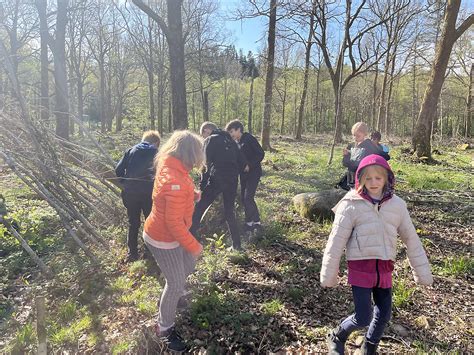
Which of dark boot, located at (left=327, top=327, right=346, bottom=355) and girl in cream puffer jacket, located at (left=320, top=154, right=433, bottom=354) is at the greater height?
girl in cream puffer jacket, located at (left=320, top=154, right=433, bottom=354)

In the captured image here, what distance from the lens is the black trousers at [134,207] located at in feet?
16.4

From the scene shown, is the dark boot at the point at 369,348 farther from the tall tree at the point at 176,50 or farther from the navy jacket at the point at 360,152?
the tall tree at the point at 176,50

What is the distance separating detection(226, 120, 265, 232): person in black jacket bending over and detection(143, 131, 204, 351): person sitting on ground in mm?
2578

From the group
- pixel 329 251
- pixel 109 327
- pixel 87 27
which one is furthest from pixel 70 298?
pixel 87 27

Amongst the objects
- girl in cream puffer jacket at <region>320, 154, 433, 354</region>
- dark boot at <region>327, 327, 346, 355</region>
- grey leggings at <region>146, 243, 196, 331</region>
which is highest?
girl in cream puffer jacket at <region>320, 154, 433, 354</region>

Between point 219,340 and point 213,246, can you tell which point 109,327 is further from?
point 213,246

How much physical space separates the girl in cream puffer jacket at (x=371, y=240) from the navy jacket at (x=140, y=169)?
9.73ft

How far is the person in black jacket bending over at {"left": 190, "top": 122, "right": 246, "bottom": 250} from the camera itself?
5.01 metres

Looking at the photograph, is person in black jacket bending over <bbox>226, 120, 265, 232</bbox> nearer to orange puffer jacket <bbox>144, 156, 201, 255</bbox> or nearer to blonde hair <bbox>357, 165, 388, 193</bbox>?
orange puffer jacket <bbox>144, 156, 201, 255</bbox>

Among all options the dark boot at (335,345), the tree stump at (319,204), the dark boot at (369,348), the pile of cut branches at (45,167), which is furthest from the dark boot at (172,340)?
the tree stump at (319,204)

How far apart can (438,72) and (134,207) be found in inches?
463

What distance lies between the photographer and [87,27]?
1034 inches

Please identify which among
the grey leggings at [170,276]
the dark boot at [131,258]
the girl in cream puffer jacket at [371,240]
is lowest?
the dark boot at [131,258]

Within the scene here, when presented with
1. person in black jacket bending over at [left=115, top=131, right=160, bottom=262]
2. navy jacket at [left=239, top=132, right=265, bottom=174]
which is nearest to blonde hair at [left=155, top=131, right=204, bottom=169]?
person in black jacket bending over at [left=115, top=131, right=160, bottom=262]
